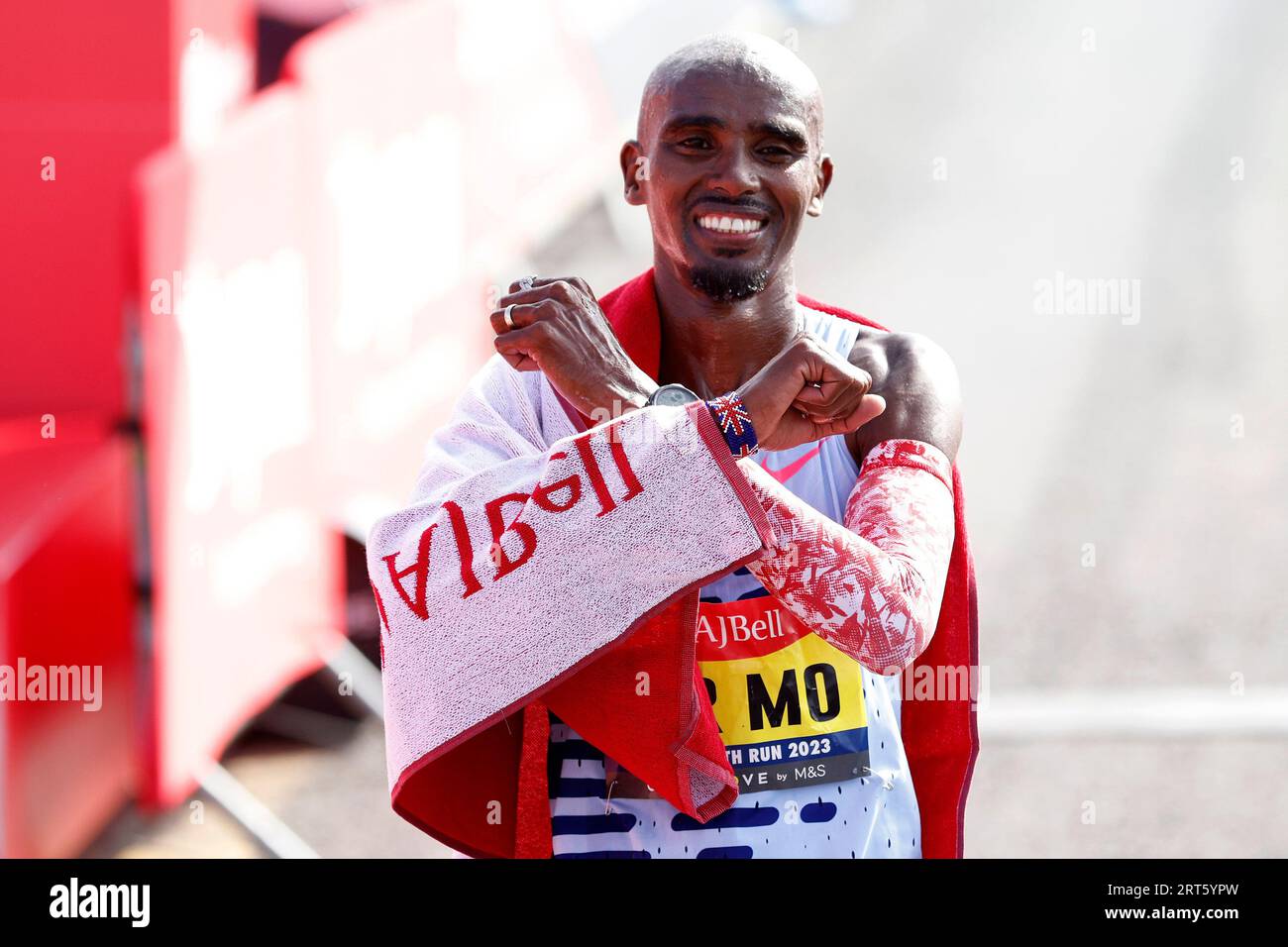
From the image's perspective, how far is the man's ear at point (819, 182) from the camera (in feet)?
6.03

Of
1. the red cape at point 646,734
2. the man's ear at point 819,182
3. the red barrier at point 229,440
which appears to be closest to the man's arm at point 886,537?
the red cape at point 646,734

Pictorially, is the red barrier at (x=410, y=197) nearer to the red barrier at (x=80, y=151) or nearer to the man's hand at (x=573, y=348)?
the red barrier at (x=80, y=151)

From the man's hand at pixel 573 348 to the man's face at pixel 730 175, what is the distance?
190mm

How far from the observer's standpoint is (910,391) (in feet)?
5.84

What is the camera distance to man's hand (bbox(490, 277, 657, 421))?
158cm

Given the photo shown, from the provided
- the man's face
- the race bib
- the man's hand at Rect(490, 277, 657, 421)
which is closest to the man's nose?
the man's face

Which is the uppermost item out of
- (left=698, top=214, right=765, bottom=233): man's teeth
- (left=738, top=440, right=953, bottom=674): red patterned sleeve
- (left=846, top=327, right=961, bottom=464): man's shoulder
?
(left=698, top=214, right=765, bottom=233): man's teeth

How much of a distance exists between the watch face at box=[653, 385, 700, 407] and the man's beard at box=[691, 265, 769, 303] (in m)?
0.23

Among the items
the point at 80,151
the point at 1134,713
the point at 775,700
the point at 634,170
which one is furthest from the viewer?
the point at 1134,713

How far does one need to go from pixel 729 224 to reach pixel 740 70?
0.18 m

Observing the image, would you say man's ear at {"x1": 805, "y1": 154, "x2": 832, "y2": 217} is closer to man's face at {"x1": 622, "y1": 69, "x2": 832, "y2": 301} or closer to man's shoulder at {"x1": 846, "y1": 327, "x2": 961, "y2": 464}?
man's face at {"x1": 622, "y1": 69, "x2": 832, "y2": 301}

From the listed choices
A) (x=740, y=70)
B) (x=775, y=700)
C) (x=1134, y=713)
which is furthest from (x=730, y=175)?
(x=1134, y=713)

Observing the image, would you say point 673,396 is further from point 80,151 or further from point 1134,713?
point 1134,713
